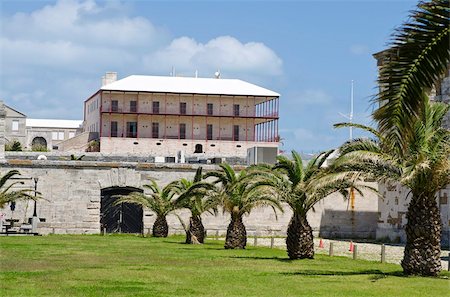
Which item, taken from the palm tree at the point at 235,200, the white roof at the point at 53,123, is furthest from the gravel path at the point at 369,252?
the white roof at the point at 53,123

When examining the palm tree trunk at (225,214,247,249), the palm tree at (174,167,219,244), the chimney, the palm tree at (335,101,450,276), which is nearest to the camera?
the palm tree at (335,101,450,276)

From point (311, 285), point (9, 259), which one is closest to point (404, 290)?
point (311, 285)

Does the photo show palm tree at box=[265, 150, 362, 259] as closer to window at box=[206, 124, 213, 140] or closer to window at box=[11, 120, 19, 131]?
window at box=[206, 124, 213, 140]

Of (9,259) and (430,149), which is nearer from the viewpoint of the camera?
(430,149)

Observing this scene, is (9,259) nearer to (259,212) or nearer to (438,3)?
(438,3)

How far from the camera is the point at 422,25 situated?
11836mm

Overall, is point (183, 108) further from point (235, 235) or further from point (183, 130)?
point (235, 235)

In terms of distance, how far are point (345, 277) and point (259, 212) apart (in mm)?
25675

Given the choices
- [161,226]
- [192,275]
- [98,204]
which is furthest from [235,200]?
[98,204]

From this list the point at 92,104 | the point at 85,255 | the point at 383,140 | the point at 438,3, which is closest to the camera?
the point at 438,3

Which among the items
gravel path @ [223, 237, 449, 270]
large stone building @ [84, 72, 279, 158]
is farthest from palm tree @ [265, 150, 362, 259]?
large stone building @ [84, 72, 279, 158]

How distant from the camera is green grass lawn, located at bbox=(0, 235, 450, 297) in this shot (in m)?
16.9

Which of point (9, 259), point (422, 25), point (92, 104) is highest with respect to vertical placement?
point (92, 104)

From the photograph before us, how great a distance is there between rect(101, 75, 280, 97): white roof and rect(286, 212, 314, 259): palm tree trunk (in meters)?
63.1
